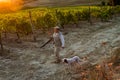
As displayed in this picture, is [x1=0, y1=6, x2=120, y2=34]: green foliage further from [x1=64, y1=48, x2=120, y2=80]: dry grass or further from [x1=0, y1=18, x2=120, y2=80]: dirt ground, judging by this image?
[x1=64, y1=48, x2=120, y2=80]: dry grass

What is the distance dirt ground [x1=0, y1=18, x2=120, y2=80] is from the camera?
50.3 feet

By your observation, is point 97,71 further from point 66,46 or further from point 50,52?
point 66,46

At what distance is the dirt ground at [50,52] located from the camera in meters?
15.3

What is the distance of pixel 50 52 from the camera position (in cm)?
1945

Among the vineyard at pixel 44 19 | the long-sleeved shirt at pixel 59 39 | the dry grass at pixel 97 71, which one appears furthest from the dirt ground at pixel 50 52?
the long-sleeved shirt at pixel 59 39

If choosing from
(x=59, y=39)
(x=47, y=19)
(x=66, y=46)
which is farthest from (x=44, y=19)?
(x=59, y=39)

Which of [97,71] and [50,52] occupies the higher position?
[97,71]

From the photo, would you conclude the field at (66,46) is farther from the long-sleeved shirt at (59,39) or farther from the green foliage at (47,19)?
the long-sleeved shirt at (59,39)

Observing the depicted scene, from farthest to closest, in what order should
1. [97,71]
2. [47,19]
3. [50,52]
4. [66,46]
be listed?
[47,19]
[66,46]
[50,52]
[97,71]

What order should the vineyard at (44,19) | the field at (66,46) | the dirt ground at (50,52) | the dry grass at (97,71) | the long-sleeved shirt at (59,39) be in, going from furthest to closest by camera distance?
the vineyard at (44,19) < the long-sleeved shirt at (59,39) < the dirt ground at (50,52) < the field at (66,46) < the dry grass at (97,71)

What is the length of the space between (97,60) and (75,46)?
3.96m

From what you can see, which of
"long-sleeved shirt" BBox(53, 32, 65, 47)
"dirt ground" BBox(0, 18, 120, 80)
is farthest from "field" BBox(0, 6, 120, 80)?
"long-sleeved shirt" BBox(53, 32, 65, 47)

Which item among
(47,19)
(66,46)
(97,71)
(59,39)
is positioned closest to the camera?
(97,71)

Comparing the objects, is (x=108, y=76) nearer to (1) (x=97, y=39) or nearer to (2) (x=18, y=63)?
(2) (x=18, y=63)
